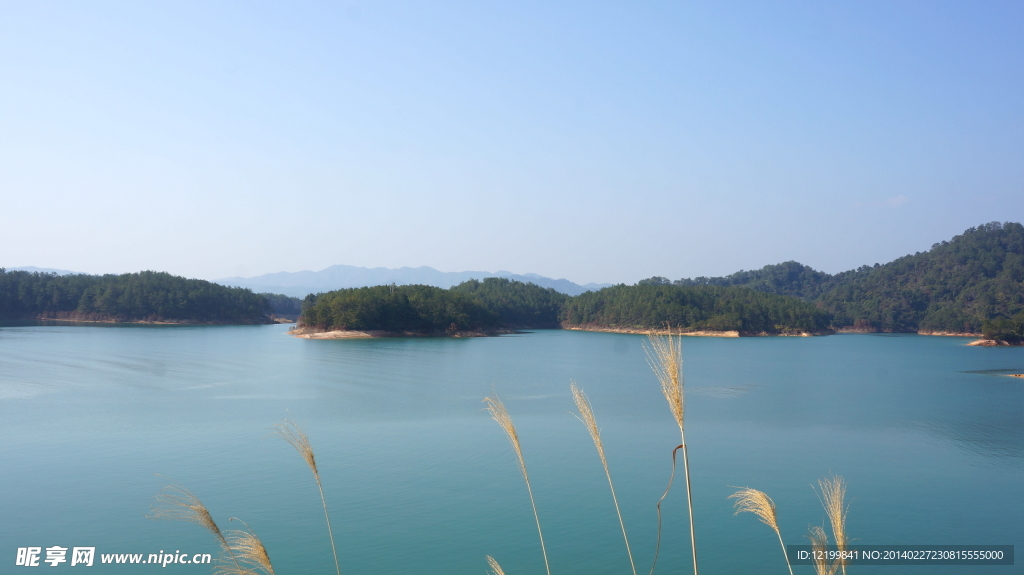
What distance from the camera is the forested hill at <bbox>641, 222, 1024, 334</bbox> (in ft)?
296

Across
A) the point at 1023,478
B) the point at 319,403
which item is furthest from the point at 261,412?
the point at 1023,478

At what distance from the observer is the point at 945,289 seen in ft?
333

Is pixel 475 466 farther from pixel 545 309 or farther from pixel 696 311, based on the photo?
pixel 545 309

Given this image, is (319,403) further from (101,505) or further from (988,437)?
(988,437)

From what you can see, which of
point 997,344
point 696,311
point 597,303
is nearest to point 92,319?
point 597,303

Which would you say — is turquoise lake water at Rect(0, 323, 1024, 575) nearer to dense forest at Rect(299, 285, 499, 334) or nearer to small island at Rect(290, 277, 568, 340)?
small island at Rect(290, 277, 568, 340)

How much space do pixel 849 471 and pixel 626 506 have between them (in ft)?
20.4

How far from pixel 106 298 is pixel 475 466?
90529 mm

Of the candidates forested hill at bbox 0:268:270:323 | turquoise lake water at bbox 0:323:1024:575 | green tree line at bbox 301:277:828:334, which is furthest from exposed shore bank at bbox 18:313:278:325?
turquoise lake water at bbox 0:323:1024:575

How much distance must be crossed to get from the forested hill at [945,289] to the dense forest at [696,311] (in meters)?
15.5

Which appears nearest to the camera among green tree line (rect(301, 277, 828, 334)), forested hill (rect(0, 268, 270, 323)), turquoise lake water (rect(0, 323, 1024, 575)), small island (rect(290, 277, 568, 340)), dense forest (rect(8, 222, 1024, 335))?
turquoise lake water (rect(0, 323, 1024, 575))

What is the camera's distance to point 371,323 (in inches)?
2633

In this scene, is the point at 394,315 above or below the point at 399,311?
below

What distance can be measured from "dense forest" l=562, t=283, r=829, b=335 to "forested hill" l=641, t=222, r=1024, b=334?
15.5 m
